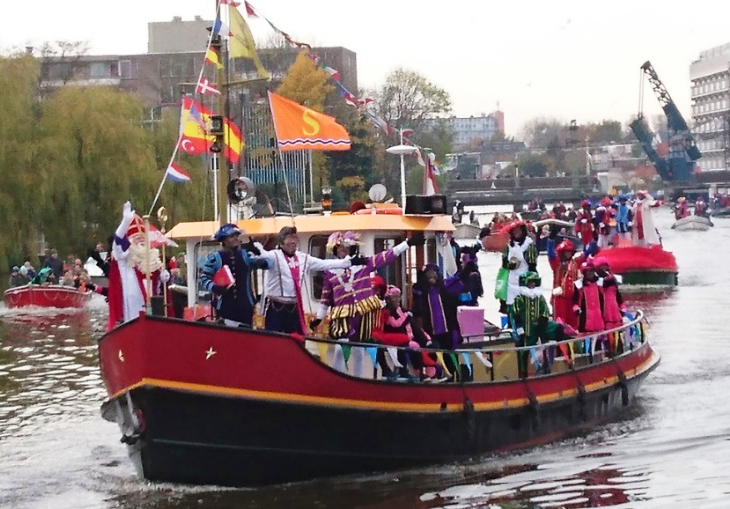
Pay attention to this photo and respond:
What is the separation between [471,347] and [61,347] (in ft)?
46.1

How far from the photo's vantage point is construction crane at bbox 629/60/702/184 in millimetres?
126875

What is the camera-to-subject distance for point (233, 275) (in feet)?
48.5

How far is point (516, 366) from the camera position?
17531mm

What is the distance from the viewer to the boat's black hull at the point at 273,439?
14.4m

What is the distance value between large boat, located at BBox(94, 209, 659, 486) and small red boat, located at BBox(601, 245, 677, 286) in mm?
24663

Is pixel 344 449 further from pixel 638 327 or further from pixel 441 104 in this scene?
pixel 441 104

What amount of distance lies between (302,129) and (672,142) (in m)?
122

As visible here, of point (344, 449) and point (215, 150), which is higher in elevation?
point (215, 150)

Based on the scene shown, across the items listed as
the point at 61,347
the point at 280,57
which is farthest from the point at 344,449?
the point at 280,57

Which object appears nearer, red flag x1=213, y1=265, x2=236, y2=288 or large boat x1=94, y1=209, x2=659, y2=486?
large boat x1=94, y1=209, x2=659, y2=486

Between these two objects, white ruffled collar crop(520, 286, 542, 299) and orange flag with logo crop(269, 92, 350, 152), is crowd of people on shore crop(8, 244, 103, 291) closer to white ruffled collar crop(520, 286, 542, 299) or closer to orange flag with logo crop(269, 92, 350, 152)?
orange flag with logo crop(269, 92, 350, 152)

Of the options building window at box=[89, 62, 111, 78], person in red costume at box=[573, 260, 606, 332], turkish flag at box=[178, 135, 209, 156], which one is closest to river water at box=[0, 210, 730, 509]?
person in red costume at box=[573, 260, 606, 332]

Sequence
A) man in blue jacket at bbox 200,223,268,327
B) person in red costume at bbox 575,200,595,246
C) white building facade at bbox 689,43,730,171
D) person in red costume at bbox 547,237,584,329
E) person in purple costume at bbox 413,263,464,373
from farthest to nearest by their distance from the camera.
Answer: white building facade at bbox 689,43,730,171 < person in red costume at bbox 575,200,595,246 < person in red costume at bbox 547,237,584,329 < person in purple costume at bbox 413,263,464,373 < man in blue jacket at bbox 200,223,268,327

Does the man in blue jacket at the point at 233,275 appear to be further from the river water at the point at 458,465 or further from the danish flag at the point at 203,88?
the danish flag at the point at 203,88
